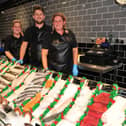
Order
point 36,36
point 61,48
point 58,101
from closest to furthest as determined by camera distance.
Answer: point 58,101
point 61,48
point 36,36

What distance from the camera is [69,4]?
4410 millimetres

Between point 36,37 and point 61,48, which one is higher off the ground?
point 36,37

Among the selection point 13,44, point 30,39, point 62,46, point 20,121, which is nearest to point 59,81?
point 20,121

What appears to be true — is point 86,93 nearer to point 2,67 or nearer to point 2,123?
point 2,123

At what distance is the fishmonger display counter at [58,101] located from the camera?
1003mm

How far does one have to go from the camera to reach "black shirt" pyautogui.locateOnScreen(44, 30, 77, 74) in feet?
9.72

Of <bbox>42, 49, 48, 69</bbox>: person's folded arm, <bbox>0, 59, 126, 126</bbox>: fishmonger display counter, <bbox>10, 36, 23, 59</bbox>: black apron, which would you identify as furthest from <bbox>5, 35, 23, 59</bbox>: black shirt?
<bbox>0, 59, 126, 126</bbox>: fishmonger display counter

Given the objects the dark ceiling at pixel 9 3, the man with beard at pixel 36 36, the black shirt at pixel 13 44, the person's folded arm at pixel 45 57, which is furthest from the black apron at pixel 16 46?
the dark ceiling at pixel 9 3

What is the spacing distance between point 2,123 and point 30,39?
2442mm

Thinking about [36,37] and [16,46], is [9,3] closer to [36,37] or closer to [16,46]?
[16,46]

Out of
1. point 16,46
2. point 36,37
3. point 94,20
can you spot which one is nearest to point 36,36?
point 36,37

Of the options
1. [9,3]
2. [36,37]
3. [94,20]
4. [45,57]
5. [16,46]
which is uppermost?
[9,3]

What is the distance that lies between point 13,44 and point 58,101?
2985 millimetres

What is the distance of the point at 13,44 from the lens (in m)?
3.92
